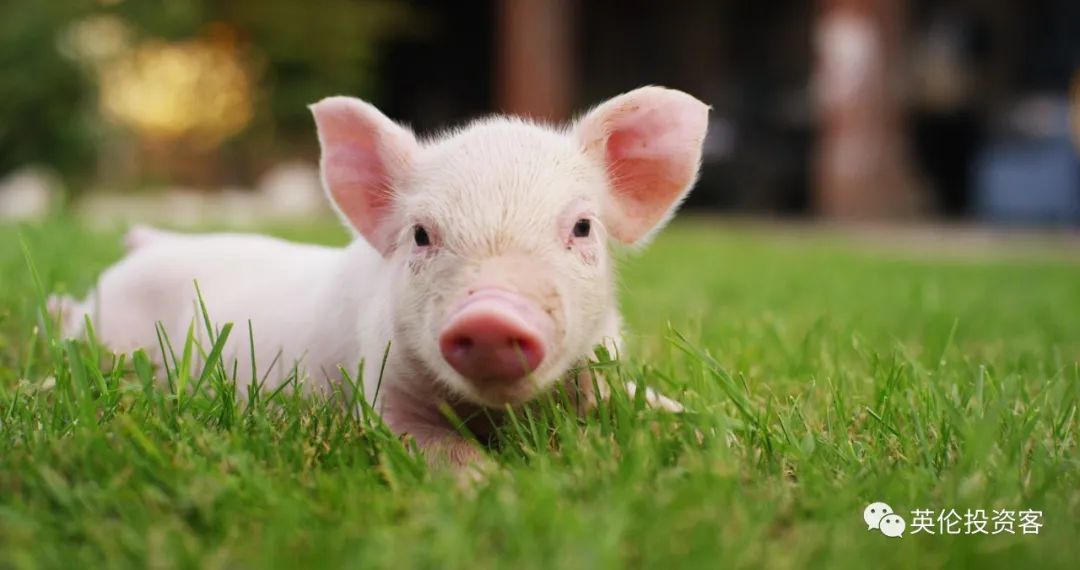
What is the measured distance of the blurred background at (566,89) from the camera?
12.2 metres

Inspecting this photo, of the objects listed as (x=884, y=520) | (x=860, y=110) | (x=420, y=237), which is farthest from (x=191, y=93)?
(x=884, y=520)

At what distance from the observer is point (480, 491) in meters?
1.48

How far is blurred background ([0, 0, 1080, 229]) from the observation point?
12.2 meters

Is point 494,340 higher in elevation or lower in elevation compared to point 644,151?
lower

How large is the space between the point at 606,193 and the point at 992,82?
15.2m

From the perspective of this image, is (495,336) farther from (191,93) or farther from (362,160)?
(191,93)

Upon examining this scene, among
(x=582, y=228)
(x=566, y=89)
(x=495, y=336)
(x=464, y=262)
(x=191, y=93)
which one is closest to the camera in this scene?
(x=495, y=336)

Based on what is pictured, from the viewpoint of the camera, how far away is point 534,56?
43.2ft

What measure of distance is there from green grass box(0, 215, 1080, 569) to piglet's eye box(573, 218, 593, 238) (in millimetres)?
326

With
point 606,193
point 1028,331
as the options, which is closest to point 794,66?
point 1028,331

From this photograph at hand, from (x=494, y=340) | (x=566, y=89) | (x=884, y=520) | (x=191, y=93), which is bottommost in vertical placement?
(x=191, y=93)

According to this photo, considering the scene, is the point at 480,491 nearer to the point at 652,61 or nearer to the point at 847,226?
the point at 847,226

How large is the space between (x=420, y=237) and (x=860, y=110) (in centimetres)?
1122

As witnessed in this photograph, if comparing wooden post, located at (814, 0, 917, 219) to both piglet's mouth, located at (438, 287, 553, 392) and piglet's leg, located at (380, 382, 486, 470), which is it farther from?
piglet's mouth, located at (438, 287, 553, 392)
